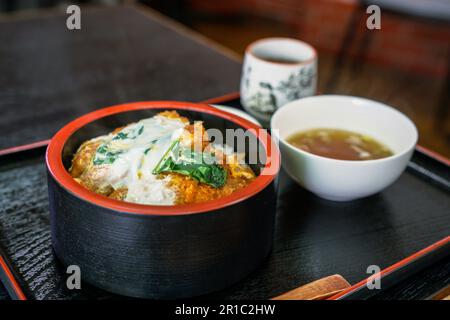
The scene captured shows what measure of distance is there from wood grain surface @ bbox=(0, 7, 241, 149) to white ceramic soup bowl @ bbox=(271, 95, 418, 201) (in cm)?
45

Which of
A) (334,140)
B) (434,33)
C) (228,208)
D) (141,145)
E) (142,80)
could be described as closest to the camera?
(228,208)

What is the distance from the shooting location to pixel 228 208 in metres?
0.84

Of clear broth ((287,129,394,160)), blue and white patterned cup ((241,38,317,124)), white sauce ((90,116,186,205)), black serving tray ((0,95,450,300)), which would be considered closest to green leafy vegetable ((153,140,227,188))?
white sauce ((90,116,186,205))

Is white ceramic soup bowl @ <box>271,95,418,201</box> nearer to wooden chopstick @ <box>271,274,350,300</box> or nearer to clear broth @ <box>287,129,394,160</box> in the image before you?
clear broth @ <box>287,129,394,160</box>

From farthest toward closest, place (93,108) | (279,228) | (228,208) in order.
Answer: (93,108) → (279,228) → (228,208)

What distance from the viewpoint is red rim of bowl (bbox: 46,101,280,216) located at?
810mm

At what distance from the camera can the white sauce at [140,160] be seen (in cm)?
90

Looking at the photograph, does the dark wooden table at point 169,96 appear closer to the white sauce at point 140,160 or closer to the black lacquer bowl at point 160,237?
the black lacquer bowl at point 160,237

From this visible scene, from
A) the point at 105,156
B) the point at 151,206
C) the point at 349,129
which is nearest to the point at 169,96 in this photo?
the point at 349,129

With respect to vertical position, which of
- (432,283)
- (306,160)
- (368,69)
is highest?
(306,160)

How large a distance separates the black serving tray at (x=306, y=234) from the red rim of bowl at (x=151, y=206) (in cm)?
18

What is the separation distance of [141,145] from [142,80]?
831 mm
